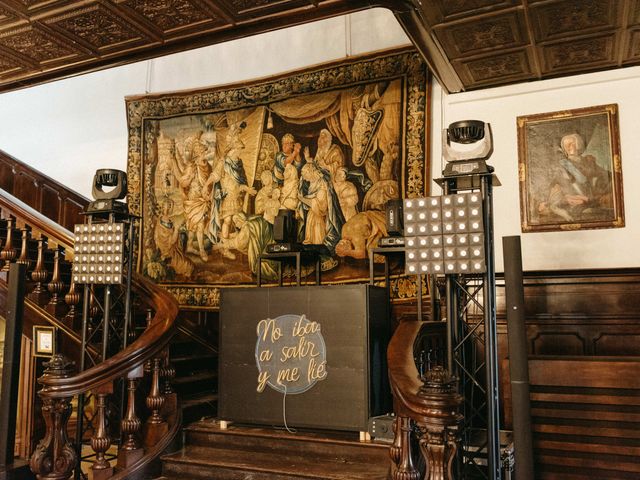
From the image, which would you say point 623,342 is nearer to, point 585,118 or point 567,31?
point 585,118

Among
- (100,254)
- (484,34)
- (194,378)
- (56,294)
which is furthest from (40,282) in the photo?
(484,34)

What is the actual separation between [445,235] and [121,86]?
19.8ft

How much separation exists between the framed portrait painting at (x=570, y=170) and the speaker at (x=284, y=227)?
7.53 feet

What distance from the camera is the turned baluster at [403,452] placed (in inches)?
119

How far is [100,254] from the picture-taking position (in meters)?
4.67

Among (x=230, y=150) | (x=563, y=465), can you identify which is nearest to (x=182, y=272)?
(x=230, y=150)

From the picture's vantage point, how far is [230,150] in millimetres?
6926

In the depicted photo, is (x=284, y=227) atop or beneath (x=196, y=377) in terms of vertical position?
atop

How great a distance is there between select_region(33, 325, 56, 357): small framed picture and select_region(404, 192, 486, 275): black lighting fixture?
11.0ft

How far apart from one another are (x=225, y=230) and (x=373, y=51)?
267 centimetres

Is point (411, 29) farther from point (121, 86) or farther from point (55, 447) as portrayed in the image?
point (121, 86)

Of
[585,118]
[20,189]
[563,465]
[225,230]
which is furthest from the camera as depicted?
[20,189]

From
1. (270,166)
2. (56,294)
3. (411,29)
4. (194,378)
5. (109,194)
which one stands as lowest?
(194,378)

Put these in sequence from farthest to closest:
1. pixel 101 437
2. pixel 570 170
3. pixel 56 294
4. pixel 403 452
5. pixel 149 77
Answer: pixel 149 77 → pixel 570 170 → pixel 56 294 → pixel 101 437 → pixel 403 452
